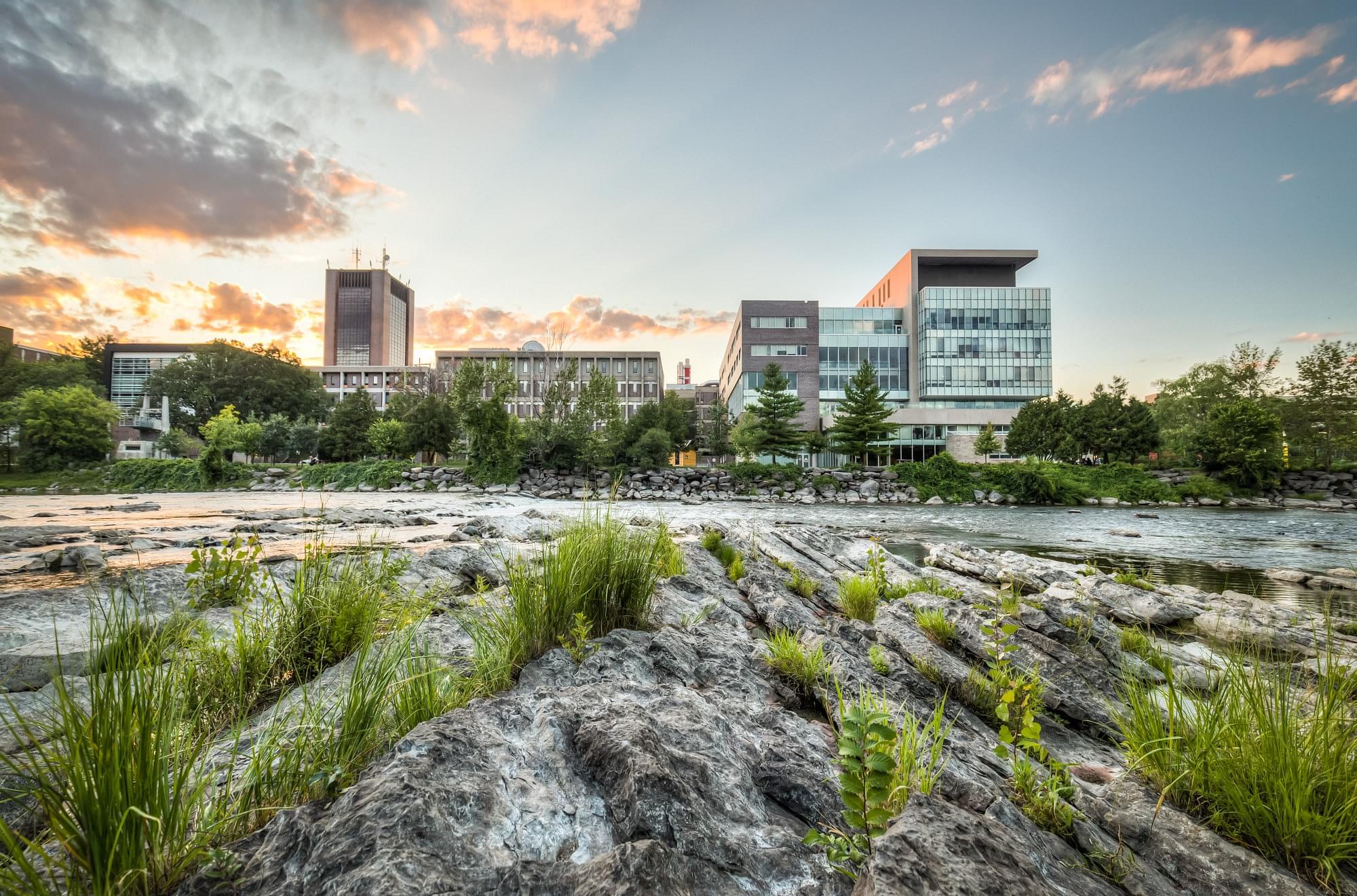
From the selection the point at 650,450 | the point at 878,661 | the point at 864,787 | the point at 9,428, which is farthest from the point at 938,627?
the point at 9,428

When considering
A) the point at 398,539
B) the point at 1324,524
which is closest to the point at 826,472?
the point at 1324,524

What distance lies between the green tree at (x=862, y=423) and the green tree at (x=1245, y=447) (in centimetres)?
2207

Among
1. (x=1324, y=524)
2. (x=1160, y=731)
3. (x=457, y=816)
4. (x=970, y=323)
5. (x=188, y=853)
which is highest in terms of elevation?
(x=970, y=323)

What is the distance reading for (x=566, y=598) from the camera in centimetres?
331

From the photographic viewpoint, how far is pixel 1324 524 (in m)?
22.9

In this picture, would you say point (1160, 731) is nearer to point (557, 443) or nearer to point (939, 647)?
point (939, 647)

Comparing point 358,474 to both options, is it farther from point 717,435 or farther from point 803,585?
point 803,585

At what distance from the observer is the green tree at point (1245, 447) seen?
3706 centimetres

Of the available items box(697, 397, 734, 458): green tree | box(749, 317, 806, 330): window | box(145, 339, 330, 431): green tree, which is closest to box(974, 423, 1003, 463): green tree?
box(749, 317, 806, 330): window

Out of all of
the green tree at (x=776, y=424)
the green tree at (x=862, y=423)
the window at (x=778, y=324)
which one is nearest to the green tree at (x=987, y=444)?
the green tree at (x=862, y=423)

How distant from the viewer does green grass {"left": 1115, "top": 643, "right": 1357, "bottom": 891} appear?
1905 mm

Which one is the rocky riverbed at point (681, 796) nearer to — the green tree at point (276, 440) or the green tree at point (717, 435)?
the green tree at point (717, 435)

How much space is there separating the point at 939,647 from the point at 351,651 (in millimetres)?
4191

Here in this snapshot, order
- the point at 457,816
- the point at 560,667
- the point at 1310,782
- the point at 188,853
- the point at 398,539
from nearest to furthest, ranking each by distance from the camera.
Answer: the point at 188,853 < the point at 457,816 < the point at 1310,782 < the point at 560,667 < the point at 398,539
